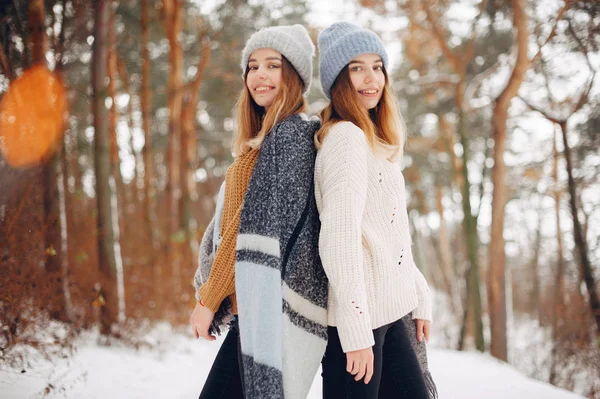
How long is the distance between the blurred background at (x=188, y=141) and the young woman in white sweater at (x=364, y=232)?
66 cm

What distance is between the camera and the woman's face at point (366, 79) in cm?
187

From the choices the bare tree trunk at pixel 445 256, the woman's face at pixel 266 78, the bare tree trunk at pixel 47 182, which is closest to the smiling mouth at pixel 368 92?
the woman's face at pixel 266 78

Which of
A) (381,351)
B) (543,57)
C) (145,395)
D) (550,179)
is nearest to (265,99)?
(381,351)

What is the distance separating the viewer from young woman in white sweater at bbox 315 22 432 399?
151 cm

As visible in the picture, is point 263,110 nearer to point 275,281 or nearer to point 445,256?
point 275,281

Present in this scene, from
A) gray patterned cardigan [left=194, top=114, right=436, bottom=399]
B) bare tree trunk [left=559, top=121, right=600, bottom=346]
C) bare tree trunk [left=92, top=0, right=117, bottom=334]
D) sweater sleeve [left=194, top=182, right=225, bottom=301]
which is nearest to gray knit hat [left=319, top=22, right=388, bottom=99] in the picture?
gray patterned cardigan [left=194, top=114, right=436, bottom=399]

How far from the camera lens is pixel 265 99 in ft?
6.22

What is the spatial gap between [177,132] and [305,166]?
809 cm

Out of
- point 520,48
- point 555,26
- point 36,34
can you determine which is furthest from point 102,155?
point 555,26

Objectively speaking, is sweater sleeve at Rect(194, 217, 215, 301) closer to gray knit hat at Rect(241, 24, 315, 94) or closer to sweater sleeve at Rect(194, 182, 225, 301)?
sweater sleeve at Rect(194, 182, 225, 301)

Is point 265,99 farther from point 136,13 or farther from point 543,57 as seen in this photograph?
point 136,13

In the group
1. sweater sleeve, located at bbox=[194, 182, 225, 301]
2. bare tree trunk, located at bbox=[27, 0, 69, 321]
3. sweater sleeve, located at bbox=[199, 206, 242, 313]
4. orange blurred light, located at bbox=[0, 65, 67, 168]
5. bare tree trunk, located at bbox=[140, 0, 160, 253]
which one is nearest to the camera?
sweater sleeve, located at bbox=[199, 206, 242, 313]

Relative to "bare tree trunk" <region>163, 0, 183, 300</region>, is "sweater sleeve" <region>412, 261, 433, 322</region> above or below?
below

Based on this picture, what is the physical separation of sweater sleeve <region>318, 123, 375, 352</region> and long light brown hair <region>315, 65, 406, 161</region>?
142mm
